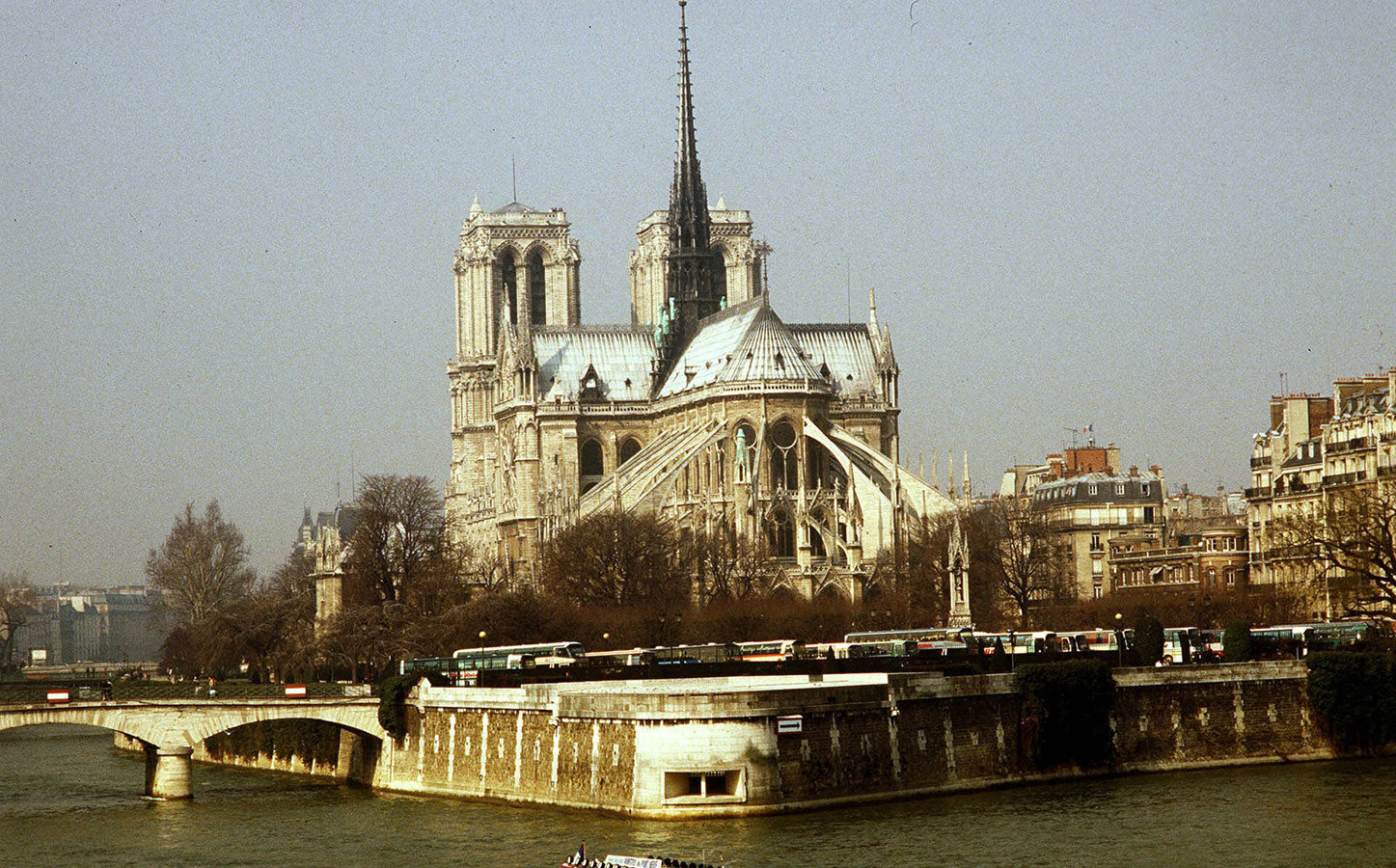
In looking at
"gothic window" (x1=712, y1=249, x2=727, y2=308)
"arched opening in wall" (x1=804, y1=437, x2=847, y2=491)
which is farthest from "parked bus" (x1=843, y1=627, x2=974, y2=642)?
"gothic window" (x1=712, y1=249, x2=727, y2=308)

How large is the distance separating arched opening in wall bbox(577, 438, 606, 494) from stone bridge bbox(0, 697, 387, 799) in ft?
177

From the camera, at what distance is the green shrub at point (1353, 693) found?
173ft

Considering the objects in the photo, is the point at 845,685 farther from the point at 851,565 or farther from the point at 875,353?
the point at 875,353

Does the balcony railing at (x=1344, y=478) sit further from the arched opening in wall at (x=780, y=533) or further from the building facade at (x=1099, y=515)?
the arched opening in wall at (x=780, y=533)

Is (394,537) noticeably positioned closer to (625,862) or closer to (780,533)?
(780,533)

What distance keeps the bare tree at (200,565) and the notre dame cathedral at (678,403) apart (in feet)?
38.9

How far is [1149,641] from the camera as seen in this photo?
55375 mm

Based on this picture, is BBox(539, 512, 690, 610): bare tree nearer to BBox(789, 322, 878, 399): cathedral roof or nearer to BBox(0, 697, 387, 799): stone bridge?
BBox(789, 322, 878, 399): cathedral roof

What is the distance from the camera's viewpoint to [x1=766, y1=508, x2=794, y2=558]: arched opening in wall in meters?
97.3

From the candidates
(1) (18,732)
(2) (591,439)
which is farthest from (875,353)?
(1) (18,732)

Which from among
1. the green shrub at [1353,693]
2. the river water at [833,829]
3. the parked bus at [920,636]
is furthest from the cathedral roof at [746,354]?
the green shrub at [1353,693]

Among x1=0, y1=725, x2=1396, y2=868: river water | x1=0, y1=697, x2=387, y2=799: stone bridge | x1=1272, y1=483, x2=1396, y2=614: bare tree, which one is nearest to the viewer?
x1=0, y1=725, x2=1396, y2=868: river water

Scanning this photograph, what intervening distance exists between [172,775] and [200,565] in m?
66.5

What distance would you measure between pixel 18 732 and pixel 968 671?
2291 inches
